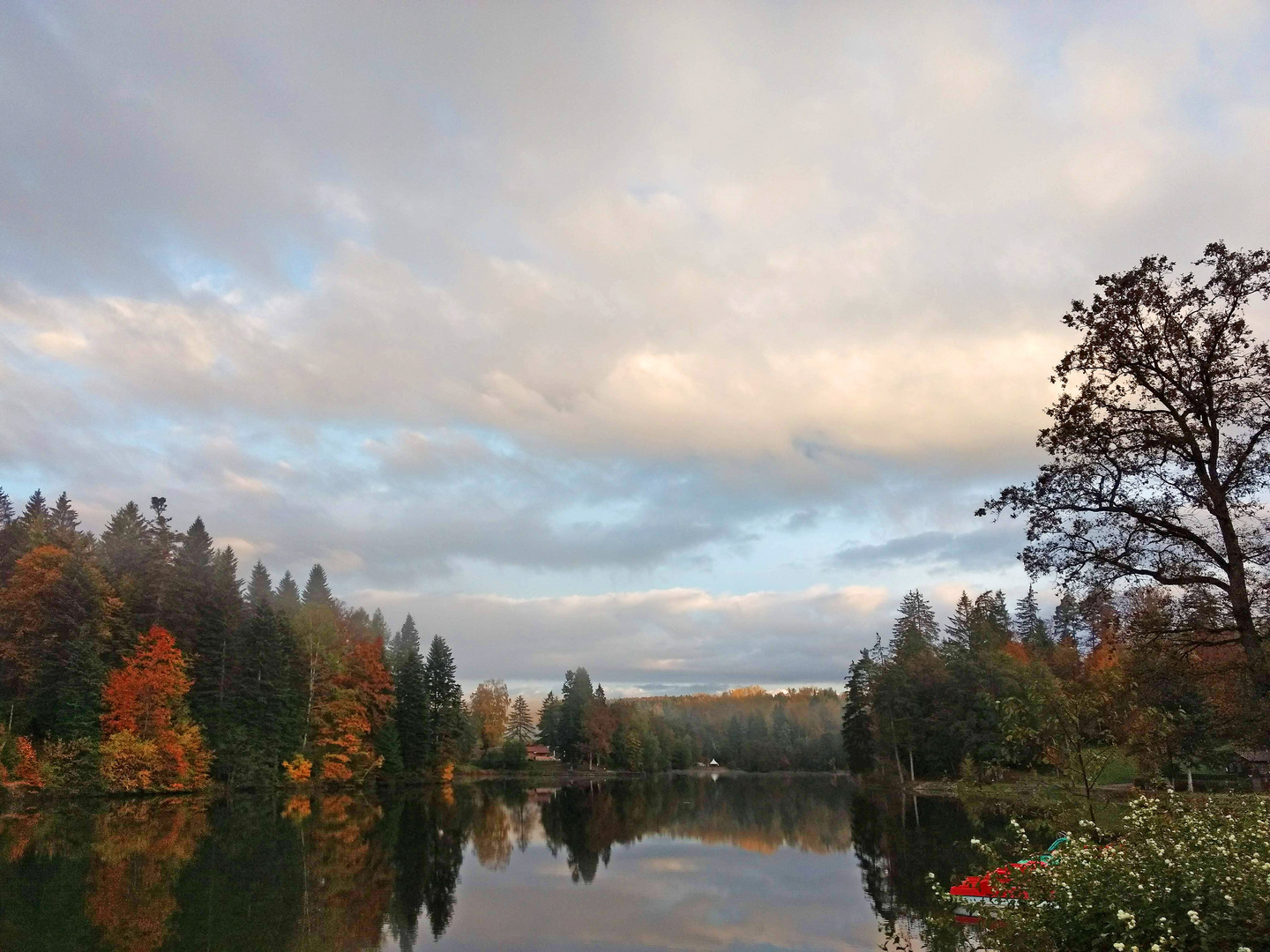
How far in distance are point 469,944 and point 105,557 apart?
51785mm

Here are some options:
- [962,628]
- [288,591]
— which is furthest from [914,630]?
[288,591]

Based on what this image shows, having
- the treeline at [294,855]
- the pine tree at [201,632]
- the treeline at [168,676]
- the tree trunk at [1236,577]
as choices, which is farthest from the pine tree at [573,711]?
the tree trunk at [1236,577]

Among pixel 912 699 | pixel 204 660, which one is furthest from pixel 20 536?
pixel 912 699

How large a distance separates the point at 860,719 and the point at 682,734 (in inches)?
2579

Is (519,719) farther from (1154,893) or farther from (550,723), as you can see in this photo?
(1154,893)

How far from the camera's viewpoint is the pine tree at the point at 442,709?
81688 mm

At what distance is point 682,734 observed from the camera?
138 m

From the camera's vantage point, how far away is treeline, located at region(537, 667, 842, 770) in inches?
4291

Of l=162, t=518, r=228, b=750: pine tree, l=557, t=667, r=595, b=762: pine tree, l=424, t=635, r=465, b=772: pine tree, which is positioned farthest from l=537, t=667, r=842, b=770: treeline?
l=162, t=518, r=228, b=750: pine tree

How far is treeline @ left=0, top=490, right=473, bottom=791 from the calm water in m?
5.15

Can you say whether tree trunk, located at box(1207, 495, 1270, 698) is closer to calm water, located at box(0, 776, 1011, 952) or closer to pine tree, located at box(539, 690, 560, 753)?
calm water, located at box(0, 776, 1011, 952)

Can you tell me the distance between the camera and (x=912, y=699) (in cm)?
6506

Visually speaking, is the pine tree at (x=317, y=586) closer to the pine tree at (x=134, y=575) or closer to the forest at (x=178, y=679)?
the forest at (x=178, y=679)

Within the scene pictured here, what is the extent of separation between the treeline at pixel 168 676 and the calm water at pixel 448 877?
5.15 metres
